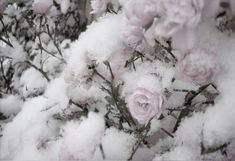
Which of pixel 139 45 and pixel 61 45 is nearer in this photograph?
pixel 139 45

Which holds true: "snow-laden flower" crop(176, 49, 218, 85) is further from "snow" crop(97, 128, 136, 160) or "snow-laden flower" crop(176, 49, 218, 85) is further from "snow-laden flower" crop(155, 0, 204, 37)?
"snow" crop(97, 128, 136, 160)

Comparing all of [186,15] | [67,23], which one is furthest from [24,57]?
[186,15]

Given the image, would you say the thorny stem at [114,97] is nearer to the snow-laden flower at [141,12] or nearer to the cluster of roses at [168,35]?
the cluster of roses at [168,35]

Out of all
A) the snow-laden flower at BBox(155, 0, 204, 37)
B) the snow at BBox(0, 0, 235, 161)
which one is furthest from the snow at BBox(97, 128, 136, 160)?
the snow-laden flower at BBox(155, 0, 204, 37)

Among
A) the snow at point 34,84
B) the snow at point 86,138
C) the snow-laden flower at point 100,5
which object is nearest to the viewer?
the snow at point 86,138

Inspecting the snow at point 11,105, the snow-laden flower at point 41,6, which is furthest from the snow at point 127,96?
the snow-laden flower at point 41,6

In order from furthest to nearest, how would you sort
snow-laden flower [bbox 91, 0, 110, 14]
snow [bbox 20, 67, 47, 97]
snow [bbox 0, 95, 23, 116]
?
snow [bbox 0, 95, 23, 116], snow [bbox 20, 67, 47, 97], snow-laden flower [bbox 91, 0, 110, 14]

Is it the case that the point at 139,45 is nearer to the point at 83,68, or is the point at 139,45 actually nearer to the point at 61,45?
the point at 83,68

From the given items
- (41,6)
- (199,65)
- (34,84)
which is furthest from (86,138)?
(41,6)
